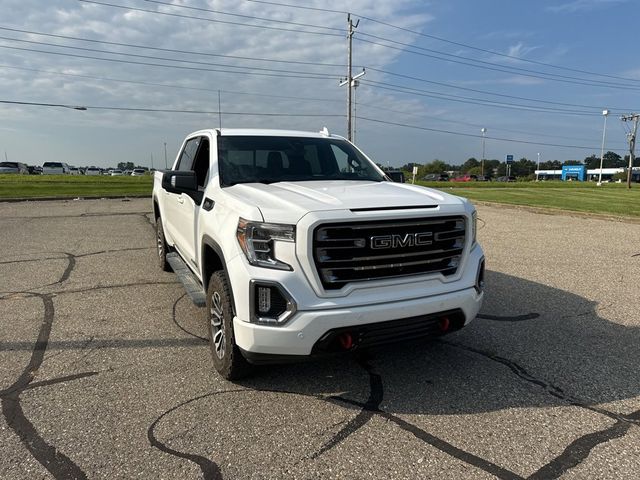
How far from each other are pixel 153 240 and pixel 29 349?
617 centimetres

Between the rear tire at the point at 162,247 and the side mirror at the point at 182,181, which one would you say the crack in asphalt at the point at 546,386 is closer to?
the side mirror at the point at 182,181

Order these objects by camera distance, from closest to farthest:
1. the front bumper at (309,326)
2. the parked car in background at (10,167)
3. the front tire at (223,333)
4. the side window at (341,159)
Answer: the front bumper at (309,326), the front tire at (223,333), the side window at (341,159), the parked car in background at (10,167)

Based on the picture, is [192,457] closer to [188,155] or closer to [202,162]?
[202,162]

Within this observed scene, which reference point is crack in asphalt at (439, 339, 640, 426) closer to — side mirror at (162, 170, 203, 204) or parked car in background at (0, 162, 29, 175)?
side mirror at (162, 170, 203, 204)

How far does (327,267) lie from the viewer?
304 centimetres

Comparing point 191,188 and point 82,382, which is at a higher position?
point 191,188

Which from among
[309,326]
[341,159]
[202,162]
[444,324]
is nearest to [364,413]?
[309,326]

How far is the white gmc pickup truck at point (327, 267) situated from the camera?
2980 millimetres

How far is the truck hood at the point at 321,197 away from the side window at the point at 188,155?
5.26ft

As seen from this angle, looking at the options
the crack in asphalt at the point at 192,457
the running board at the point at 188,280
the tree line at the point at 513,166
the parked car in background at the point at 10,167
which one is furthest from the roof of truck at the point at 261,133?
the tree line at the point at 513,166

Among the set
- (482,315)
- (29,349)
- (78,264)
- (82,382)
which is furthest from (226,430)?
(78,264)

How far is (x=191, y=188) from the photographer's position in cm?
408

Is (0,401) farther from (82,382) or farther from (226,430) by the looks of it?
(226,430)

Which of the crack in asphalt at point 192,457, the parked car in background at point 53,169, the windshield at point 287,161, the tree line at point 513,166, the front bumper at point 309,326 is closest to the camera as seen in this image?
the crack in asphalt at point 192,457
